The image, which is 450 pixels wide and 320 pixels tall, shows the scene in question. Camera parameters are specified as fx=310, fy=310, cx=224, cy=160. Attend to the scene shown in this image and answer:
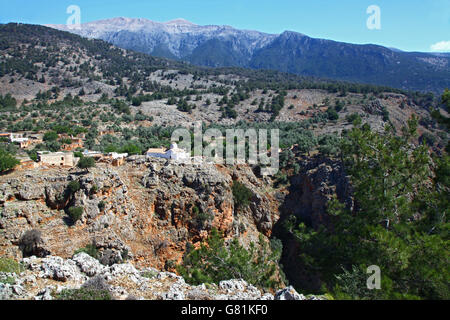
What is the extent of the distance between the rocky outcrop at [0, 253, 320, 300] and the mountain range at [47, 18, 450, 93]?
104432 millimetres

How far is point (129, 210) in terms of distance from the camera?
1529 centimetres

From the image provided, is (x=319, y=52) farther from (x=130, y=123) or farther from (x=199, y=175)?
(x=199, y=175)

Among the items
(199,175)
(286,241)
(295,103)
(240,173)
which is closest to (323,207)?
(286,241)

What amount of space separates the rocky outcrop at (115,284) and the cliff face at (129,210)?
5107mm

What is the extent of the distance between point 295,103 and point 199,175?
35.0 m

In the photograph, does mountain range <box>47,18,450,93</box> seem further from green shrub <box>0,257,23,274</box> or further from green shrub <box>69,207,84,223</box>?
green shrub <box>0,257,23,274</box>

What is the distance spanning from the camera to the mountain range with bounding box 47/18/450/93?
113700mm

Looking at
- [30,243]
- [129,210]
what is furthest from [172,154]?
[30,243]

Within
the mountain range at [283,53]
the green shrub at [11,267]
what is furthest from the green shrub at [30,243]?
the mountain range at [283,53]

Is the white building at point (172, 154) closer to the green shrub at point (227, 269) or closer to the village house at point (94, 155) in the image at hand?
the village house at point (94, 155)

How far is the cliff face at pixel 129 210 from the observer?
12.7m

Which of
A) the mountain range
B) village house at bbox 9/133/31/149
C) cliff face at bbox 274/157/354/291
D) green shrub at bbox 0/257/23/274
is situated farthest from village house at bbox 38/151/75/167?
the mountain range

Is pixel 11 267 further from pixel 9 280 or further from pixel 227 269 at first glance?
pixel 227 269

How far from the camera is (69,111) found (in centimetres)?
3806
